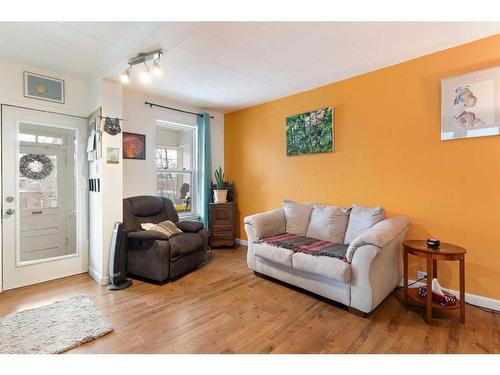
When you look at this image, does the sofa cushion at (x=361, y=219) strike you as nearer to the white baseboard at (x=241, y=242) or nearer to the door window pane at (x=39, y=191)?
the white baseboard at (x=241, y=242)

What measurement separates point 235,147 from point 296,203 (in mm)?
1750

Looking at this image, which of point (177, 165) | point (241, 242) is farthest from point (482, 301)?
point (177, 165)

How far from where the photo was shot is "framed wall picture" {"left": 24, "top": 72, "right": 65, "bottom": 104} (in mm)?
2721

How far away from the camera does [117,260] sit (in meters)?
2.72

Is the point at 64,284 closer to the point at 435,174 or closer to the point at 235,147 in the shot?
the point at 235,147

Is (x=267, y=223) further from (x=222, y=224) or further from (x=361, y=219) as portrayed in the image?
(x=222, y=224)

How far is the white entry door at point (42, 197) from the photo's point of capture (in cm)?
269

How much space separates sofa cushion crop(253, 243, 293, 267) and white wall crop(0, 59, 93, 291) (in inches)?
108

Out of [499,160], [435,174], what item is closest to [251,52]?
[435,174]

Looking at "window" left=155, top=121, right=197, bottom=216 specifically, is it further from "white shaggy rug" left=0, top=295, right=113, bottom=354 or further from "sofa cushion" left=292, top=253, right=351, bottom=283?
"sofa cushion" left=292, top=253, right=351, bottom=283

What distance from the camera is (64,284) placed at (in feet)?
9.22

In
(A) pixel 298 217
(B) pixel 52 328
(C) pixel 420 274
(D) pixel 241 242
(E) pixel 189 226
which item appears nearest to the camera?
(B) pixel 52 328

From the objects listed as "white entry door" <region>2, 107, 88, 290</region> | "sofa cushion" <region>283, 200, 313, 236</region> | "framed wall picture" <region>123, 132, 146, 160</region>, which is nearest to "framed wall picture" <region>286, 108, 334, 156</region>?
"sofa cushion" <region>283, 200, 313, 236</region>

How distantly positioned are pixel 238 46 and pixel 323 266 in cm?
223
